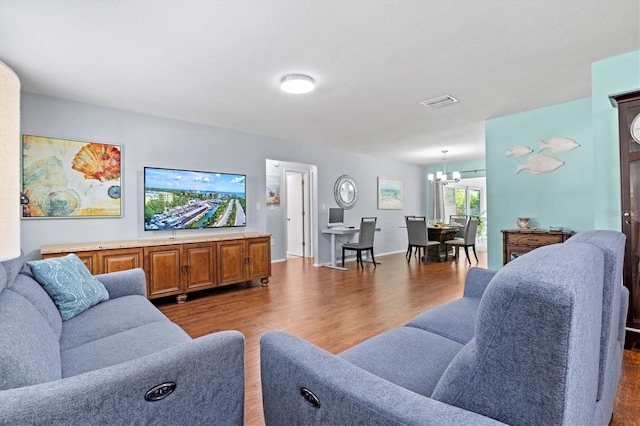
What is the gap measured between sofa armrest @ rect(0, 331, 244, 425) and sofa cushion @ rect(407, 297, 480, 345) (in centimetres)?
105

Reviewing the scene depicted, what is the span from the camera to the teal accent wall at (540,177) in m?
3.62

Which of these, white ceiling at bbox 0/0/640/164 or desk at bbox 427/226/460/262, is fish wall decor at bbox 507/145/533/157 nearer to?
white ceiling at bbox 0/0/640/164

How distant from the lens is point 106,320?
183 cm

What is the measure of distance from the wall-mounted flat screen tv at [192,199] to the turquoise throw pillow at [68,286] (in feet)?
5.92

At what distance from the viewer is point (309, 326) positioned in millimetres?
2844

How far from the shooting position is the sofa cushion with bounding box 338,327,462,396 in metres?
1.16

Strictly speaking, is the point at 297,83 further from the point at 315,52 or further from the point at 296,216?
the point at 296,216

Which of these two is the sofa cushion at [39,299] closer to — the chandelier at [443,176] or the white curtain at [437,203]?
the chandelier at [443,176]

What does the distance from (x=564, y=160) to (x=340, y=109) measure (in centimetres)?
282

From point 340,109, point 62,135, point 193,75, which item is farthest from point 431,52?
point 62,135

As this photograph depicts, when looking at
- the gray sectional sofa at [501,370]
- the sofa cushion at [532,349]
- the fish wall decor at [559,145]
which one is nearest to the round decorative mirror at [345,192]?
the fish wall decor at [559,145]

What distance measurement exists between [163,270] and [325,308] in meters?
1.91

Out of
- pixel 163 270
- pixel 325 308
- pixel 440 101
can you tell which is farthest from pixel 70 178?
pixel 440 101

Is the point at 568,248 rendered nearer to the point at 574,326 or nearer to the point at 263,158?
the point at 574,326
